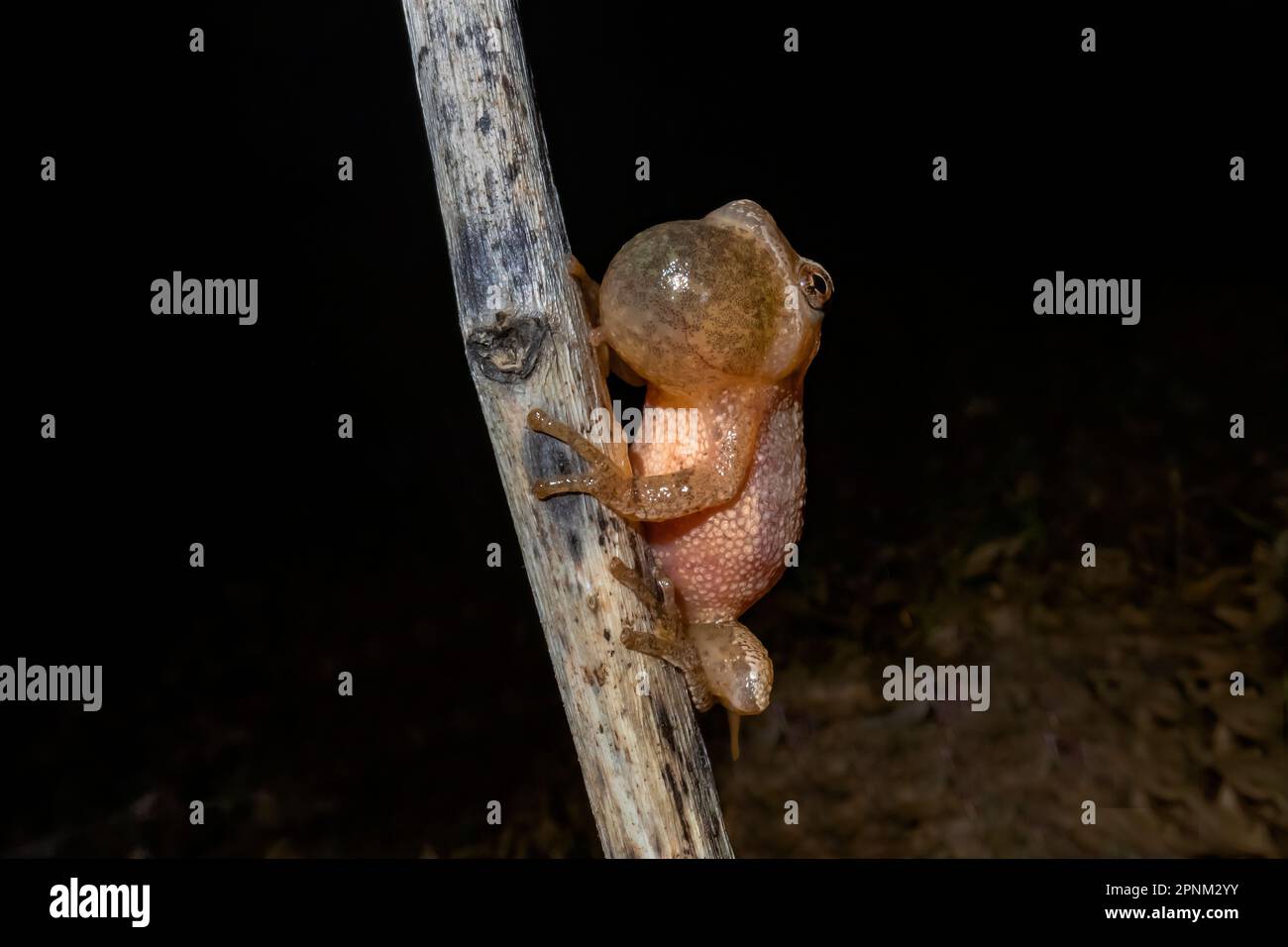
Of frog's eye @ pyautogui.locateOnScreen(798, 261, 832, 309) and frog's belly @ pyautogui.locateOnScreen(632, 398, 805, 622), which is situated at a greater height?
frog's eye @ pyautogui.locateOnScreen(798, 261, 832, 309)

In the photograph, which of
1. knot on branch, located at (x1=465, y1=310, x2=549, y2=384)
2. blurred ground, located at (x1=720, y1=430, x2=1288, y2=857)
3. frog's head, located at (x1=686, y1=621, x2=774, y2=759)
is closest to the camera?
knot on branch, located at (x1=465, y1=310, x2=549, y2=384)

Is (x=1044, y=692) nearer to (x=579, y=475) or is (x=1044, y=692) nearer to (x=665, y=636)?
(x=665, y=636)

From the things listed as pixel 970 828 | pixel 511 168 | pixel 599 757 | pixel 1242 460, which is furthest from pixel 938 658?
pixel 511 168

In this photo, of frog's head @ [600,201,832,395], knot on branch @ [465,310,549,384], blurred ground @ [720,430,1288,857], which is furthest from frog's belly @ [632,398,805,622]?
blurred ground @ [720,430,1288,857]

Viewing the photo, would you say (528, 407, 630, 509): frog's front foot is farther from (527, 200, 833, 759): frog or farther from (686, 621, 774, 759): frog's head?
(686, 621, 774, 759): frog's head

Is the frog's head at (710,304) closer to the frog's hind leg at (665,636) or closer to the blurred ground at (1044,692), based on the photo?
the frog's hind leg at (665,636)

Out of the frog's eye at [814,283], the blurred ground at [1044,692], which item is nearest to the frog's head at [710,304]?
the frog's eye at [814,283]
